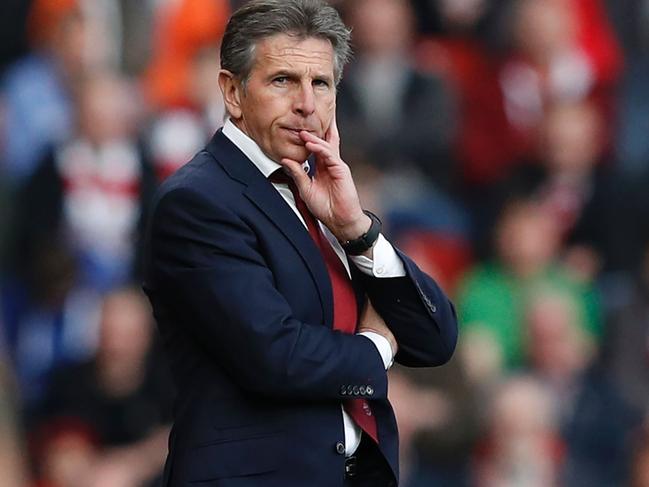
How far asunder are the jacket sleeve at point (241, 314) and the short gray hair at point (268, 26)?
0.31 m

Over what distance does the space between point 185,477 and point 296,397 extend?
0.90 ft

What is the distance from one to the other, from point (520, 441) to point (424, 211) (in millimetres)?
1108

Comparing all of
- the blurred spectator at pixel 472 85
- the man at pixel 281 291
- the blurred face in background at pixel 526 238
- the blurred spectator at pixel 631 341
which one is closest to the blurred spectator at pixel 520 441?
the blurred spectator at pixel 631 341

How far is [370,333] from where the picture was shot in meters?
3.07

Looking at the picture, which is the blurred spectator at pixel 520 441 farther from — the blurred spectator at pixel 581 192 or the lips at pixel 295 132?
the lips at pixel 295 132

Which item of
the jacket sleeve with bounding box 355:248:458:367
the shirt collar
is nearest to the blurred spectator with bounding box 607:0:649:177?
the jacket sleeve with bounding box 355:248:458:367

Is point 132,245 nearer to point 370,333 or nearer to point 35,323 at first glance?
point 35,323

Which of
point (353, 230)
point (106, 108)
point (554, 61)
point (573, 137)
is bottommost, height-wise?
point (573, 137)

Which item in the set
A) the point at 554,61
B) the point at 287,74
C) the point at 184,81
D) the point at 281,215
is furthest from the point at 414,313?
the point at 554,61

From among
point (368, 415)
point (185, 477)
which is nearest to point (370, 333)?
point (368, 415)

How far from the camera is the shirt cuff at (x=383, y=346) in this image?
3021mm

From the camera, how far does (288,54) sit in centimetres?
300

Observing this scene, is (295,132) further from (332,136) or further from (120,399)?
(120,399)

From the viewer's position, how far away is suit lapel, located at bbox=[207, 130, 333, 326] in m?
2.99
